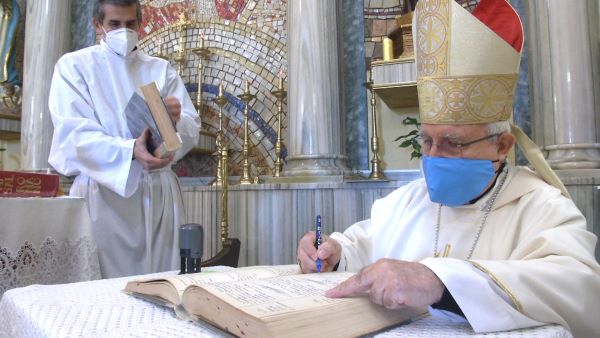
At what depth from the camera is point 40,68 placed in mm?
A: 5578

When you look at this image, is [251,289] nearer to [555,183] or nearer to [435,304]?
[435,304]

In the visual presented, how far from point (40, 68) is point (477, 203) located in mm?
5487

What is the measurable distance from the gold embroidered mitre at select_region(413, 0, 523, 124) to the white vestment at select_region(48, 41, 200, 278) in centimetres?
164

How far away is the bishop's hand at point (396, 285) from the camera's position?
887mm

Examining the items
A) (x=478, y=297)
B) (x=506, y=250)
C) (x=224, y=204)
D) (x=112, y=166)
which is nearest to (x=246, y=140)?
(x=224, y=204)

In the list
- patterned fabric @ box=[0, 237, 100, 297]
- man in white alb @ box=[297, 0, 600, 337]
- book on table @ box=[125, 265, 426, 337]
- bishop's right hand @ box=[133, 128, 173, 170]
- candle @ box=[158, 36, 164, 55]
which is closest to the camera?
book on table @ box=[125, 265, 426, 337]

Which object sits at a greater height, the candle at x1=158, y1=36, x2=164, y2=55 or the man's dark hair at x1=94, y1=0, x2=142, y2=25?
the candle at x1=158, y1=36, x2=164, y2=55

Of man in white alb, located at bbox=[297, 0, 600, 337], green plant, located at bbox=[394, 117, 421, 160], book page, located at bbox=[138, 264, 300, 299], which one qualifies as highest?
green plant, located at bbox=[394, 117, 421, 160]

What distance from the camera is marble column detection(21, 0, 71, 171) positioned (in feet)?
17.8

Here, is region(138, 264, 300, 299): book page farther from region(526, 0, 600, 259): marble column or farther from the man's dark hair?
region(526, 0, 600, 259): marble column

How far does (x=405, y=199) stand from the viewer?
1.80 m

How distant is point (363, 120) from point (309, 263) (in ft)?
12.0

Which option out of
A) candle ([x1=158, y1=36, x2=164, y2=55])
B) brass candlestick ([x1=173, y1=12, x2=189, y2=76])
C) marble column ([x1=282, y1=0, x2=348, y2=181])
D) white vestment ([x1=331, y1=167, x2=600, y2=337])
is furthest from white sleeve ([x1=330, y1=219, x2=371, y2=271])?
candle ([x1=158, y1=36, x2=164, y2=55])

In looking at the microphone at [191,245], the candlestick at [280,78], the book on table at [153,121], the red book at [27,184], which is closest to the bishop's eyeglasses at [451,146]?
the microphone at [191,245]
